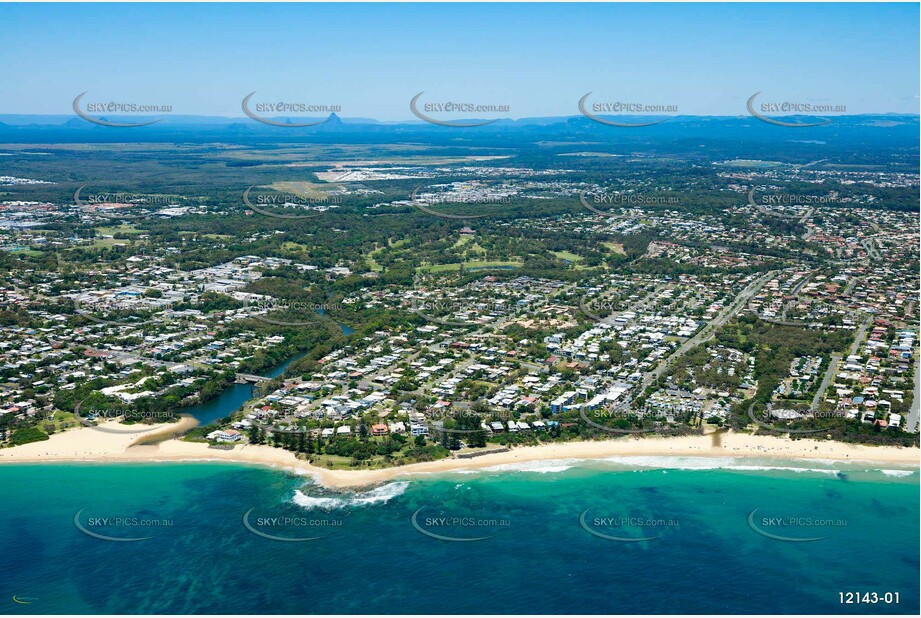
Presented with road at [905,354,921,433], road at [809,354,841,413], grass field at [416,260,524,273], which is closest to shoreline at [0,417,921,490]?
road at [905,354,921,433]

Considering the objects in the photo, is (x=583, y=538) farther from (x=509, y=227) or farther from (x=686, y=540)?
(x=509, y=227)

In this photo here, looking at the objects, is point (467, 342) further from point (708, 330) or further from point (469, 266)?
point (469, 266)

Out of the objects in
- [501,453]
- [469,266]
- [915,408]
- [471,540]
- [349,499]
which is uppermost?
[469,266]

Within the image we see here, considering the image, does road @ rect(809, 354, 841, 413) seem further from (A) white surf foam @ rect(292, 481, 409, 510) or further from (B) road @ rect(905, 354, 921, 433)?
(A) white surf foam @ rect(292, 481, 409, 510)

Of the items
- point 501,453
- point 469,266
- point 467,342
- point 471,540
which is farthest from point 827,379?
point 469,266

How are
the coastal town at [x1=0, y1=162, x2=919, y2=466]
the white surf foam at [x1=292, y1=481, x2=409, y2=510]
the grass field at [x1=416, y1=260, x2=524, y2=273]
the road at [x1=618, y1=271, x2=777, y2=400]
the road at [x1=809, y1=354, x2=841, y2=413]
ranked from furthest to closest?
1. the grass field at [x1=416, y1=260, x2=524, y2=273]
2. the road at [x1=618, y1=271, x2=777, y2=400]
3. the road at [x1=809, y1=354, x2=841, y2=413]
4. the coastal town at [x1=0, y1=162, x2=919, y2=466]
5. the white surf foam at [x1=292, y1=481, x2=409, y2=510]
